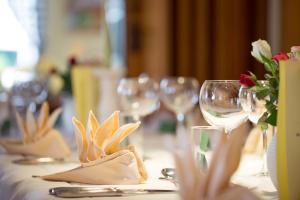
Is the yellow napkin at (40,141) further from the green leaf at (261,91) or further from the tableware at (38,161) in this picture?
the green leaf at (261,91)

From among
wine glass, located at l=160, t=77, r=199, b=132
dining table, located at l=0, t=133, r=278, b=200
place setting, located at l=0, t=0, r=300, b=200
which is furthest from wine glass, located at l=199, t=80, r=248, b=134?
wine glass, located at l=160, t=77, r=199, b=132

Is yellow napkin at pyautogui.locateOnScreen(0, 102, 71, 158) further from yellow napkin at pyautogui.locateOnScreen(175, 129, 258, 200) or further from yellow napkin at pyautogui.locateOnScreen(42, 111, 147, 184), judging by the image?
yellow napkin at pyautogui.locateOnScreen(175, 129, 258, 200)

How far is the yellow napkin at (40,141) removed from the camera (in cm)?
146

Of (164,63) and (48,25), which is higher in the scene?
(48,25)

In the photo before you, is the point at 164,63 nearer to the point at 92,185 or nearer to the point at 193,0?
the point at 193,0

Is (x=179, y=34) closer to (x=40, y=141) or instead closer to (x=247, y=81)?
(x=40, y=141)

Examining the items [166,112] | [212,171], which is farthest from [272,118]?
[166,112]

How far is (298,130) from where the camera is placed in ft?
2.90

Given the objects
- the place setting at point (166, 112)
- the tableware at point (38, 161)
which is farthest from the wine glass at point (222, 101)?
the tableware at point (38, 161)

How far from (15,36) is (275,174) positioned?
4.23 metres

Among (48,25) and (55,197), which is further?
(48,25)

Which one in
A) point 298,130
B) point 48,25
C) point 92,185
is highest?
point 48,25

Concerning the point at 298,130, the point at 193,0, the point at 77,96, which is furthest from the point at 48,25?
the point at 298,130

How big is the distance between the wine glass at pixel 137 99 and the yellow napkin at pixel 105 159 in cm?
49
